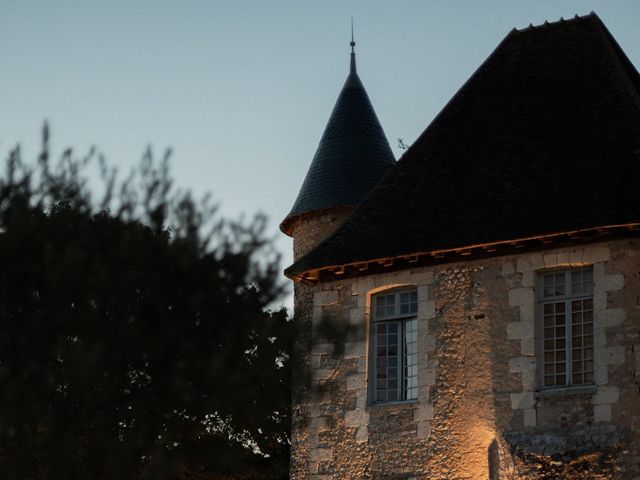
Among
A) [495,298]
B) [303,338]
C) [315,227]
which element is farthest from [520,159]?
[315,227]

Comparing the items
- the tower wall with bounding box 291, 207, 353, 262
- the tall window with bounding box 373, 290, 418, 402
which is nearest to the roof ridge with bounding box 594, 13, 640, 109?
the tall window with bounding box 373, 290, 418, 402

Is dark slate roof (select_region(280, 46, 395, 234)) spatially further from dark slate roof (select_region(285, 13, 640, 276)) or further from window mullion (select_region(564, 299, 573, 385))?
window mullion (select_region(564, 299, 573, 385))

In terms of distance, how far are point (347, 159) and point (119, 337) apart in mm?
8971

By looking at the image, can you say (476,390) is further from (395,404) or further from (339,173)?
(339,173)

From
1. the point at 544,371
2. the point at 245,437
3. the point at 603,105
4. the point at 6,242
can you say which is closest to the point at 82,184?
the point at 6,242

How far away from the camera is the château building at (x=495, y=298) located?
598 inches

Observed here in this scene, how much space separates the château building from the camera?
15.2 metres

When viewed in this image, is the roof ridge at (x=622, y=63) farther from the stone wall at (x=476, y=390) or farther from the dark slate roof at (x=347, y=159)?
the dark slate roof at (x=347, y=159)

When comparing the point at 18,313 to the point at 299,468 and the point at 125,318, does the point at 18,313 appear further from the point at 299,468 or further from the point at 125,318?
the point at 299,468

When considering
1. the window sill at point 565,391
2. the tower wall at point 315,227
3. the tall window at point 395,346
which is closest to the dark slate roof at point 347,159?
the tower wall at point 315,227

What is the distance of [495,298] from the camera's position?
16000mm

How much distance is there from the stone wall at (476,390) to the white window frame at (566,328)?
0.14 meters

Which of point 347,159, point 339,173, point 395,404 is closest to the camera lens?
point 395,404

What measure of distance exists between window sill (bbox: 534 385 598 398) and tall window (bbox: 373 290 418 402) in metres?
1.71
